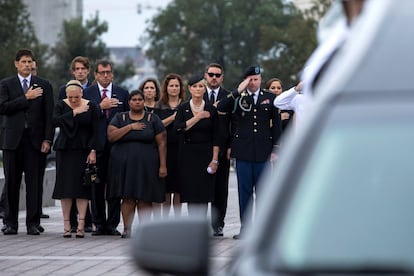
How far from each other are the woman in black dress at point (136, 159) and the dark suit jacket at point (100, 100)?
493 mm

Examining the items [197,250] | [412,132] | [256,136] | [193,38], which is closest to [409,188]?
[412,132]

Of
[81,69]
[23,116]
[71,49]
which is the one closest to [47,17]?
[71,49]

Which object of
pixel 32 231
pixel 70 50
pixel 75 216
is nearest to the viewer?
pixel 32 231

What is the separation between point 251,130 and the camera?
17.3 m

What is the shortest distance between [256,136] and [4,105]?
2952 millimetres

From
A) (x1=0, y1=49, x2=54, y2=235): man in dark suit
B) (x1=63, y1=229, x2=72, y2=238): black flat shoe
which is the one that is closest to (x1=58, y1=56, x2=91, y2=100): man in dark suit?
(x1=0, y1=49, x2=54, y2=235): man in dark suit

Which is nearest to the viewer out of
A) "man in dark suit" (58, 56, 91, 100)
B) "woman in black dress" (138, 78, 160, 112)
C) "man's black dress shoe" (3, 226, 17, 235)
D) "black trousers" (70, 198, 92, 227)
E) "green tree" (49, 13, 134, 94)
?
"man's black dress shoe" (3, 226, 17, 235)

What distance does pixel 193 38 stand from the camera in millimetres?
125312

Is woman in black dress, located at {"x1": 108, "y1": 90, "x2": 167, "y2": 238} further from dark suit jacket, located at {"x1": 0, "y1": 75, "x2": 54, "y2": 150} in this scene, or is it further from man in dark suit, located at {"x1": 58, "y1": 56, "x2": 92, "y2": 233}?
man in dark suit, located at {"x1": 58, "y1": 56, "x2": 92, "y2": 233}

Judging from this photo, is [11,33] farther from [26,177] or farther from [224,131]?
[224,131]

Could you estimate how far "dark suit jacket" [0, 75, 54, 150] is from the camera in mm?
17641

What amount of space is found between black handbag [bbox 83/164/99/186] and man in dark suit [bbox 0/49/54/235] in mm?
621

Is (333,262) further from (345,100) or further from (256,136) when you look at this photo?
(256,136)

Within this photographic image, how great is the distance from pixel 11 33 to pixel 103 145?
5632 cm
